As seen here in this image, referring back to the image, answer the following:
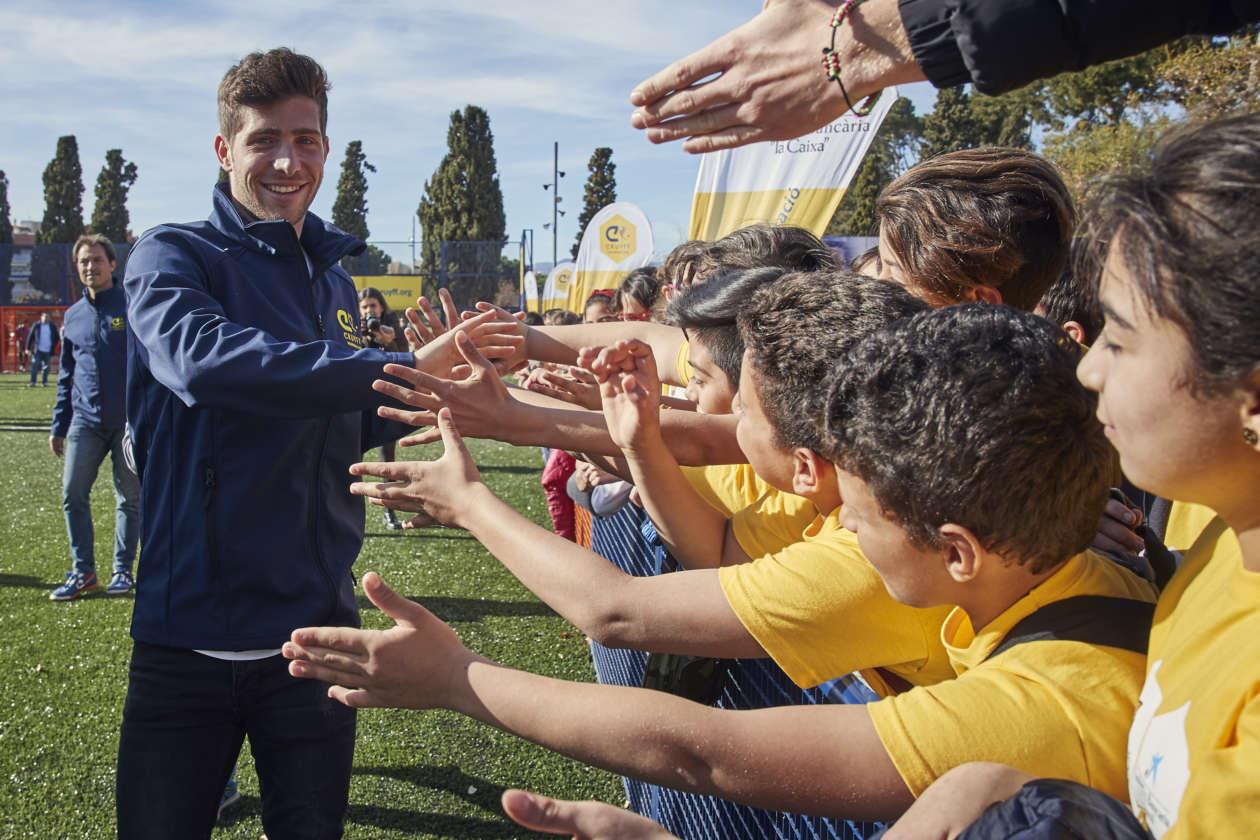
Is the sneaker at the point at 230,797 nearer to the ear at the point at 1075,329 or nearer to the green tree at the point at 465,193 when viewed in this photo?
the ear at the point at 1075,329

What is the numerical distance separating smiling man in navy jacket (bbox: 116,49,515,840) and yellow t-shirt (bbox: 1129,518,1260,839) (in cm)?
179

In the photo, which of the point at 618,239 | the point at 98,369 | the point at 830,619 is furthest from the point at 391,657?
the point at 618,239

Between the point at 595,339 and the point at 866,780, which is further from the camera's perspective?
the point at 595,339

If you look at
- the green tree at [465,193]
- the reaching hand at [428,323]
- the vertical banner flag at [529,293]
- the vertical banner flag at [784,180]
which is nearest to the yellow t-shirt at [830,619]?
the reaching hand at [428,323]

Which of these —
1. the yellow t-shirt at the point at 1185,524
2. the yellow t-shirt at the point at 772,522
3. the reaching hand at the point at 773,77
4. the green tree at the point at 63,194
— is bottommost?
the yellow t-shirt at the point at 772,522

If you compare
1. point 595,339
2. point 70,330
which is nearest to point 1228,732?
point 595,339

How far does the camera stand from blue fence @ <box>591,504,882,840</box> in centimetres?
180

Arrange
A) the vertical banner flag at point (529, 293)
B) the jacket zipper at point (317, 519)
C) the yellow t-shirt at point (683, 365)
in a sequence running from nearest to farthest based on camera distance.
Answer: the jacket zipper at point (317, 519) < the yellow t-shirt at point (683, 365) < the vertical banner flag at point (529, 293)

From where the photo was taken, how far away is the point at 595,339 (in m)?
3.53

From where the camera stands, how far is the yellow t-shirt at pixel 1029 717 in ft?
4.30

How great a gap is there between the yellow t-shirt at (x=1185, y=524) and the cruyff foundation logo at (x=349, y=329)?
2.12 metres

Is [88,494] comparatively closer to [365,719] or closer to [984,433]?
[365,719]

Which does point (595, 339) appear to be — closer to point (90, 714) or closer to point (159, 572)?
point (159, 572)

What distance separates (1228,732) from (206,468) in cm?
219
